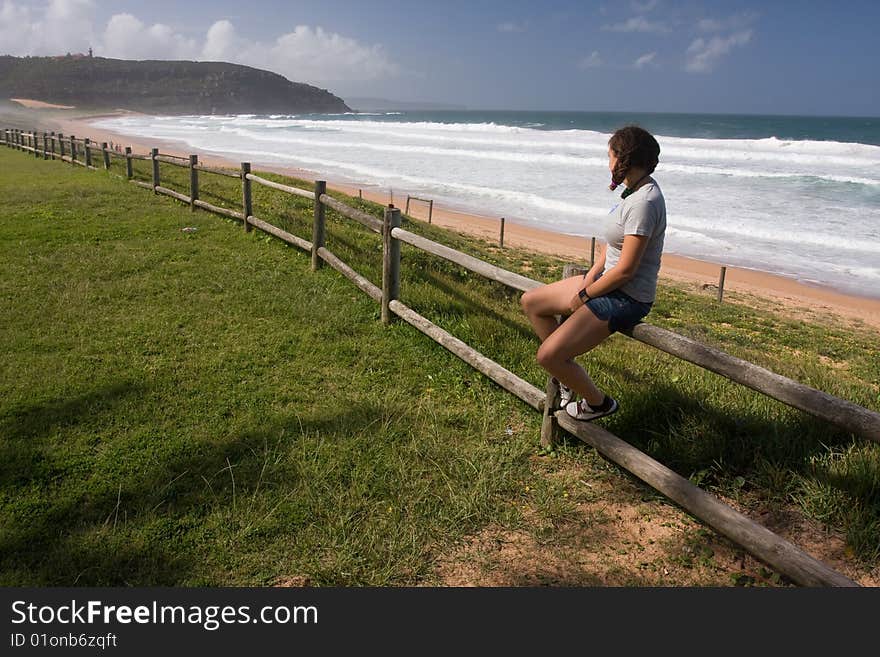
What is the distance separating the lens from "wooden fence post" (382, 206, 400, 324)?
20.4ft

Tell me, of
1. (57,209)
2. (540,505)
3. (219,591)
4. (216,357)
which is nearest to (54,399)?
(216,357)

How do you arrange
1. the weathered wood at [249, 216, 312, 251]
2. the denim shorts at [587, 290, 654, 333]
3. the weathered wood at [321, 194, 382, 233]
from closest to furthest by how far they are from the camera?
the denim shorts at [587, 290, 654, 333], the weathered wood at [321, 194, 382, 233], the weathered wood at [249, 216, 312, 251]

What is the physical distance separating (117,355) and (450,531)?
137 inches

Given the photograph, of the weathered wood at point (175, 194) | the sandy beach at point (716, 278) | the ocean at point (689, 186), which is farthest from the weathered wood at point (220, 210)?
the ocean at point (689, 186)

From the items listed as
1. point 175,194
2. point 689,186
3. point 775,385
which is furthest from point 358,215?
point 689,186

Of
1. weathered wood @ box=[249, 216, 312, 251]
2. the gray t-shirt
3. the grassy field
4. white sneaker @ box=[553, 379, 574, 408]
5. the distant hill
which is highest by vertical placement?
the distant hill

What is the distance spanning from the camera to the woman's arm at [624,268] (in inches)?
123

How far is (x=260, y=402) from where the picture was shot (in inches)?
183

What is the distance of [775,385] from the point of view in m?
2.86

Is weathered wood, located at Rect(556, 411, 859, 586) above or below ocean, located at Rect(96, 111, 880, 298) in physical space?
below

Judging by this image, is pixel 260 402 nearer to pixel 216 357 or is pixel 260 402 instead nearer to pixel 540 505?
pixel 216 357

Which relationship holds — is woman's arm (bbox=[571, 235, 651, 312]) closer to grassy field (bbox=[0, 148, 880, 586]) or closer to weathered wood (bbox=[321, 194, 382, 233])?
grassy field (bbox=[0, 148, 880, 586])

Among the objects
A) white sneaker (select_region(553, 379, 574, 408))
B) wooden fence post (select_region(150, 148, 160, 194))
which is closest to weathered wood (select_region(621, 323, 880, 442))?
white sneaker (select_region(553, 379, 574, 408))

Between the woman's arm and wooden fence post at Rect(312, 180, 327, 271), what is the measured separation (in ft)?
17.9
